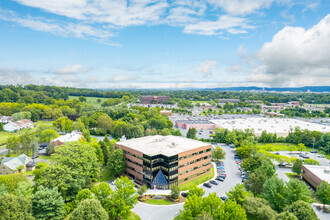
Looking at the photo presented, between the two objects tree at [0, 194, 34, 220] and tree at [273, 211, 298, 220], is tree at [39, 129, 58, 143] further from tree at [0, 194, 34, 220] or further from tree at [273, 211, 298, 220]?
tree at [273, 211, 298, 220]

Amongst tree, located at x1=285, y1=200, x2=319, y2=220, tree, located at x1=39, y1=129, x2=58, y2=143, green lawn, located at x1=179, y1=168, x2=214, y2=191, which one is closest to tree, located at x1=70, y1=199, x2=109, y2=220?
green lawn, located at x1=179, y1=168, x2=214, y2=191

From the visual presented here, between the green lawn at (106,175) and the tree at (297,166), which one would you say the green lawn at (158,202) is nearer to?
the green lawn at (106,175)

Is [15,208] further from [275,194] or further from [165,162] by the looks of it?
[275,194]

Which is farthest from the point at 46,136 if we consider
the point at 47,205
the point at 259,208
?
the point at 259,208

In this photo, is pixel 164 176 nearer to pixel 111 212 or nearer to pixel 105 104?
pixel 111 212

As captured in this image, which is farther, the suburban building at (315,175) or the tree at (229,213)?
the suburban building at (315,175)

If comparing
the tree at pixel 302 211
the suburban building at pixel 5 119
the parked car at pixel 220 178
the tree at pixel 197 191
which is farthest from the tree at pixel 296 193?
the suburban building at pixel 5 119

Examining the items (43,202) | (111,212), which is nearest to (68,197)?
(43,202)
